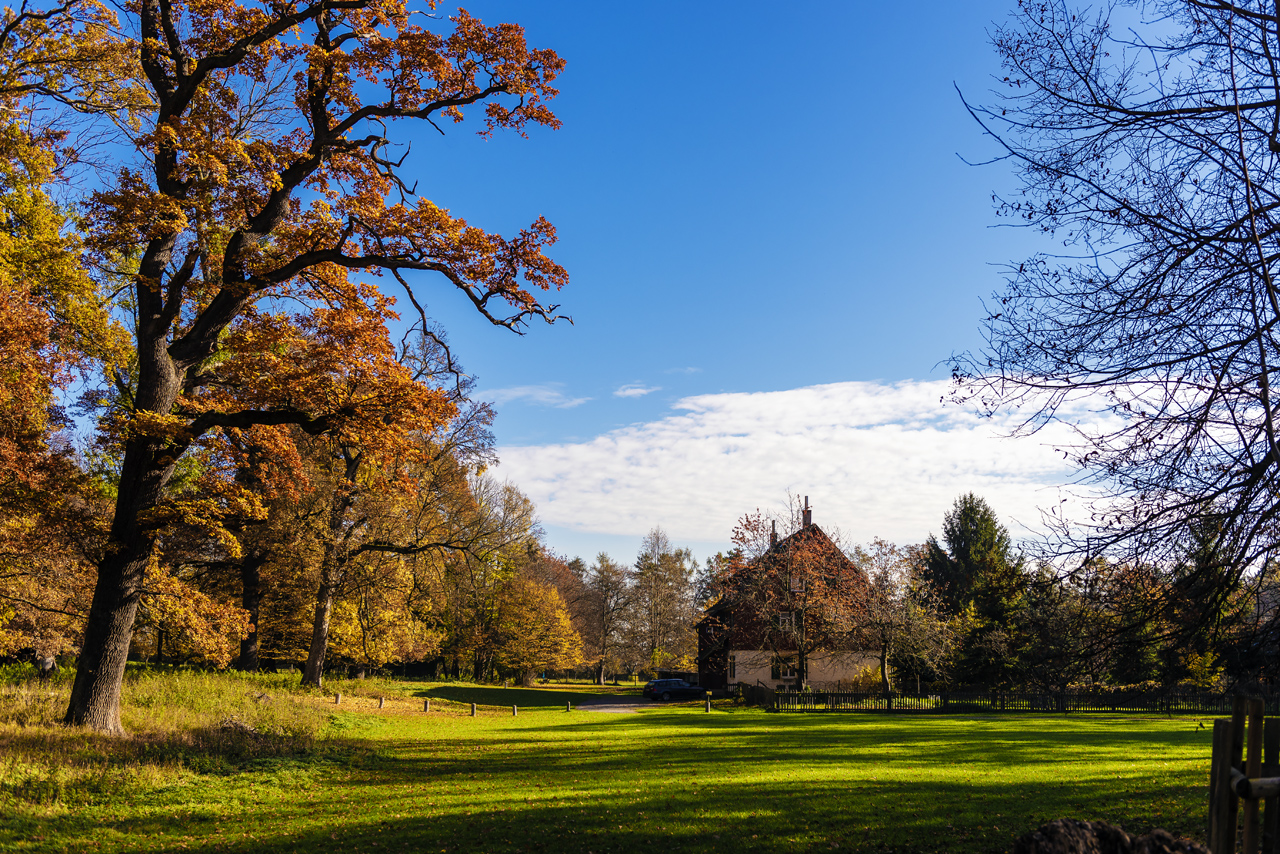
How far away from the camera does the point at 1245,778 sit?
16.6ft

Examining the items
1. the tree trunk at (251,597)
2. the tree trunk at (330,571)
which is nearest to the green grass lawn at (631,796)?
the tree trunk at (330,571)

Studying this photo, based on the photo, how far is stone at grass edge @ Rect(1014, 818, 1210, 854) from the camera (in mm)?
6496

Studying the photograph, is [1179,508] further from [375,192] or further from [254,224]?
[254,224]

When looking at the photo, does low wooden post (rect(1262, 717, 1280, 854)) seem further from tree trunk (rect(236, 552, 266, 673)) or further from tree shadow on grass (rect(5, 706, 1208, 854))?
tree trunk (rect(236, 552, 266, 673))

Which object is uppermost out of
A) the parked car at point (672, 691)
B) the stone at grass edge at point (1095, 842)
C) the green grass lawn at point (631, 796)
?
the stone at grass edge at point (1095, 842)

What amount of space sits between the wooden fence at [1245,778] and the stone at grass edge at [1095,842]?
1.23m

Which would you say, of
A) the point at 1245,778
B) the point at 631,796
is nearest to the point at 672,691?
the point at 631,796

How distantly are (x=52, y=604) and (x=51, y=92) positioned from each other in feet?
53.8

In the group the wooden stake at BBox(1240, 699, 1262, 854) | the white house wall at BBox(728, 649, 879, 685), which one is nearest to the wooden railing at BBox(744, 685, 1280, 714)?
the white house wall at BBox(728, 649, 879, 685)

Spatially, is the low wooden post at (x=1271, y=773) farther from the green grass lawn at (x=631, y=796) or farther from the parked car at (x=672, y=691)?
the parked car at (x=672, y=691)

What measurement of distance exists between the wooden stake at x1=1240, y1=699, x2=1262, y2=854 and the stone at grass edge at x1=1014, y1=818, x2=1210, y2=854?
1566 mm

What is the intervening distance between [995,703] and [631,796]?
2754 cm

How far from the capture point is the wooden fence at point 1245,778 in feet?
16.6

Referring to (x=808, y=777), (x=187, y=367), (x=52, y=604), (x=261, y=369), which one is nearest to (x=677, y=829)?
(x=808, y=777)
